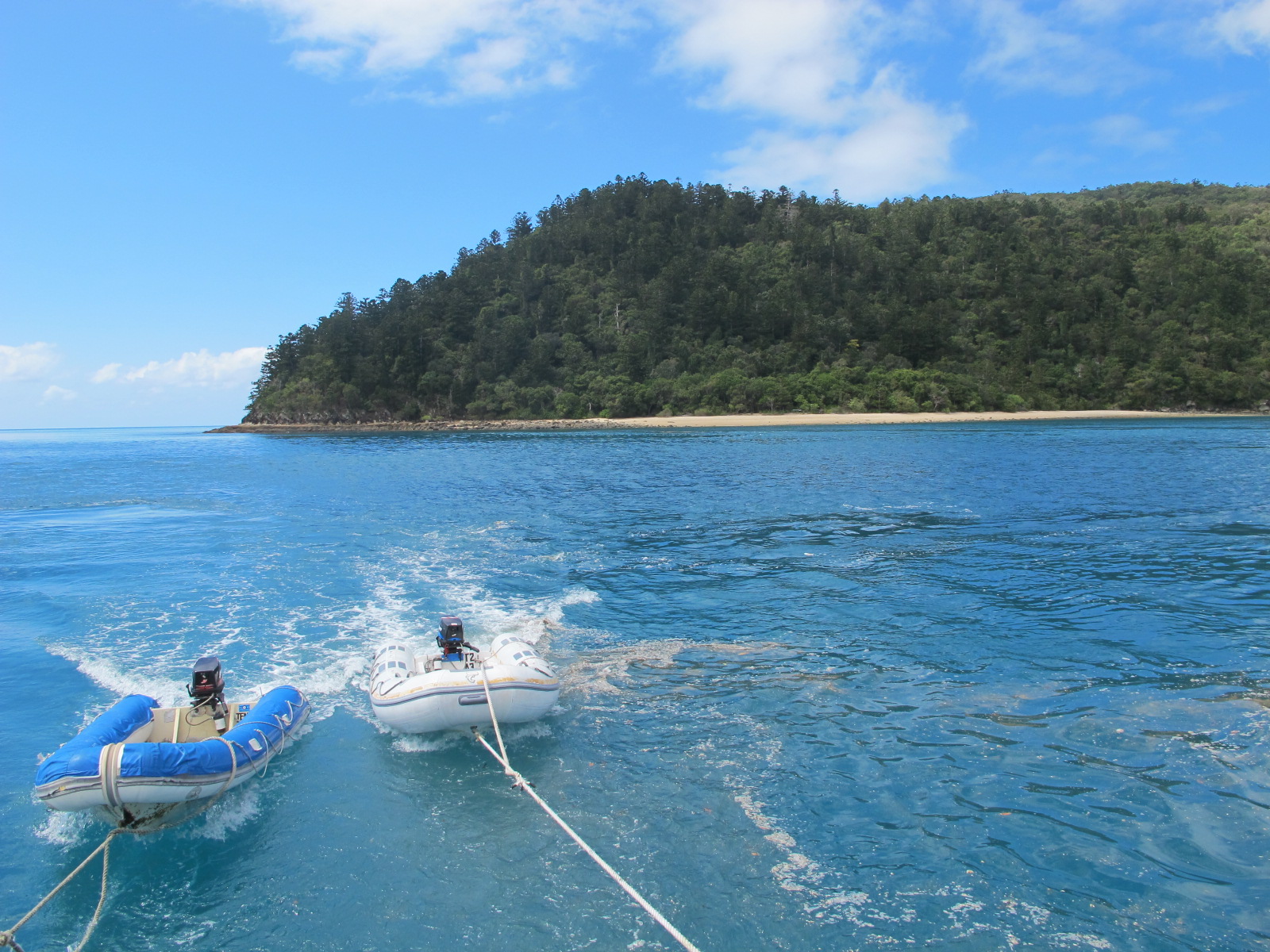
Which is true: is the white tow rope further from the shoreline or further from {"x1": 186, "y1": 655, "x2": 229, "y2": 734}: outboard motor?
the shoreline

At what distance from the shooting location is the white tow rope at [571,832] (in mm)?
4945

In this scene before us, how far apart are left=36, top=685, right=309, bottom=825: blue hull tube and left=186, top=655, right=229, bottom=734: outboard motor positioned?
0.13m

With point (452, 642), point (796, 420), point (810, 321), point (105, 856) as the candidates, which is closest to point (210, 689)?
point (105, 856)

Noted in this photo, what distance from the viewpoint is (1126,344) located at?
285ft

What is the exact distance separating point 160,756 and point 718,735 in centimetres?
533

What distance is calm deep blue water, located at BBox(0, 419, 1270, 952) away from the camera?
5383 mm

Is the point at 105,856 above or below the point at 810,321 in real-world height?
below

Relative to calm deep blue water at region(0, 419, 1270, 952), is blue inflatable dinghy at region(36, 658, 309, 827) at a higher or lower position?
higher

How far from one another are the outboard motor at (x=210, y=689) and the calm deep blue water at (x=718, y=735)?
84 centimetres

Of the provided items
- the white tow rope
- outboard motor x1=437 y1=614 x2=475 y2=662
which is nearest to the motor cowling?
outboard motor x1=437 y1=614 x2=475 y2=662

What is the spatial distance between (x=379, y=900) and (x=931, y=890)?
4208mm

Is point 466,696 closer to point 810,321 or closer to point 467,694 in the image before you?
point 467,694

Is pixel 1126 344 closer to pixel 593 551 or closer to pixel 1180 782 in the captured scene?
pixel 593 551

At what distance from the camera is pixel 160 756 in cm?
625
